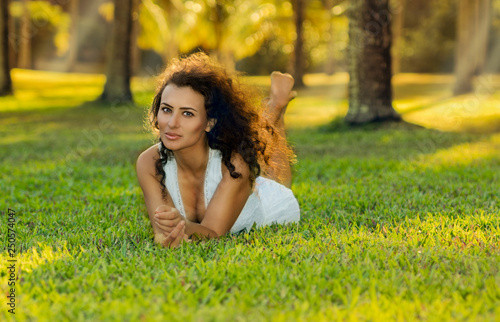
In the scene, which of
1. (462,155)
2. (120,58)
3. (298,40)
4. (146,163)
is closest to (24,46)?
(298,40)

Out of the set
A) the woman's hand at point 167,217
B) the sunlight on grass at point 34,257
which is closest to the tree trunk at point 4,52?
the sunlight on grass at point 34,257

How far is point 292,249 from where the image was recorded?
11.7 feet

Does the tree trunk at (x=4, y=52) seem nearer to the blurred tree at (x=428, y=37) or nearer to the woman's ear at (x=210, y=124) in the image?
the woman's ear at (x=210, y=124)

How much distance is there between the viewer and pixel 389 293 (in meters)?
2.86

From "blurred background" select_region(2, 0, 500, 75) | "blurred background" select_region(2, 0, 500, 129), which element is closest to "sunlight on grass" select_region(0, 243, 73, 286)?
"blurred background" select_region(2, 0, 500, 129)

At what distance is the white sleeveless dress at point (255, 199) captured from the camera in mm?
3910

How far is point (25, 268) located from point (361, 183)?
3.66 m

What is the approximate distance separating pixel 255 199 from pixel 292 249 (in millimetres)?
721

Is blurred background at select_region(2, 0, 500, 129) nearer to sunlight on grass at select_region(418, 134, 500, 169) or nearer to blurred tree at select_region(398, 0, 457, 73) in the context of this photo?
blurred tree at select_region(398, 0, 457, 73)

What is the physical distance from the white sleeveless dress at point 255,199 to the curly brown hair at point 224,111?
8cm

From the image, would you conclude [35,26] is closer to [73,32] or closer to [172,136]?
[73,32]

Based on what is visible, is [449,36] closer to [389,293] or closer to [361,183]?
[361,183]

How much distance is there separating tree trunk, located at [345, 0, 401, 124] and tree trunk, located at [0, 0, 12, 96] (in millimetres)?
10996

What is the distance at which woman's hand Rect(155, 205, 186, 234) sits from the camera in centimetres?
326
